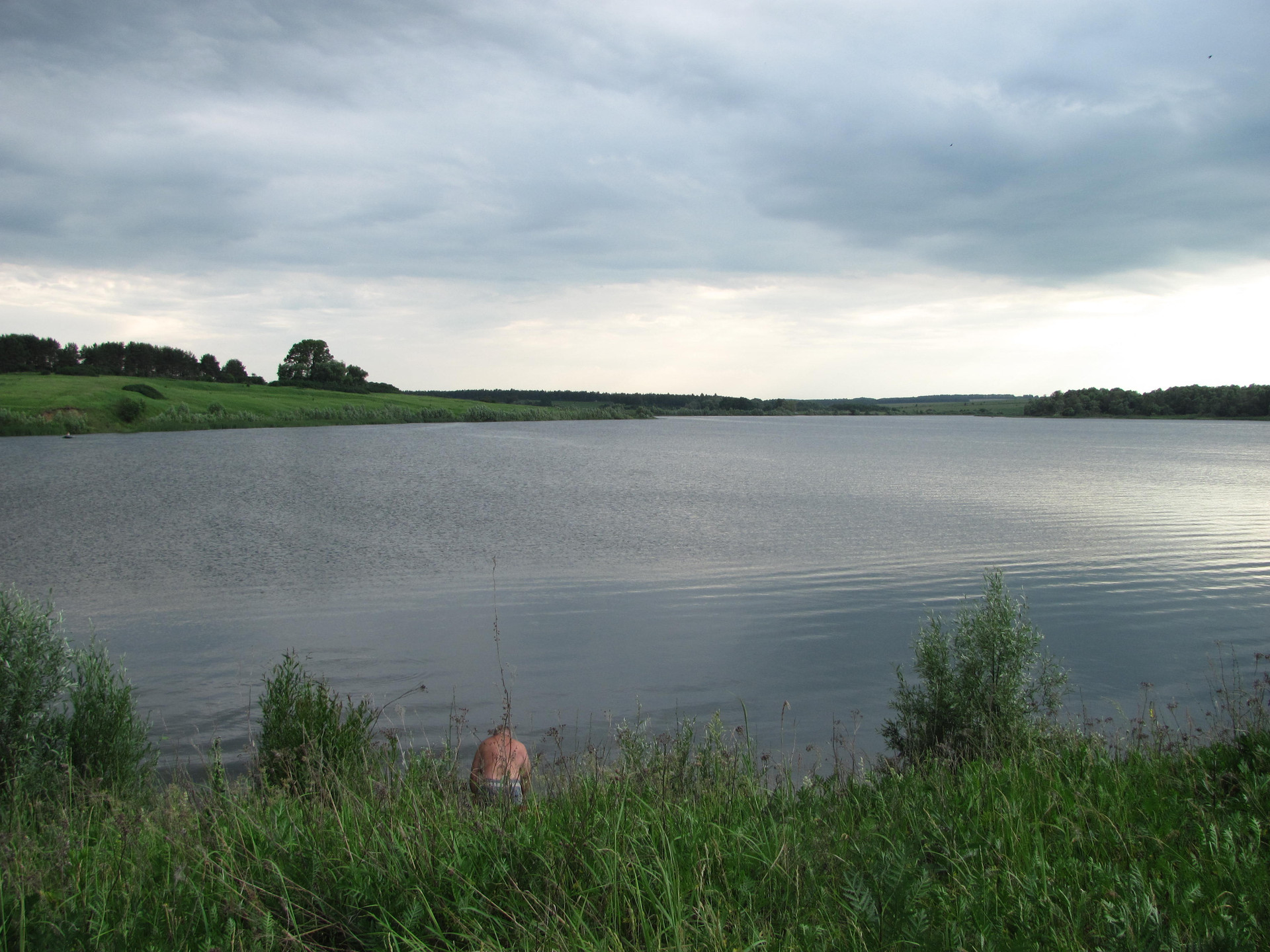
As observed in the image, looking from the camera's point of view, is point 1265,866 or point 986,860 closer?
point 1265,866

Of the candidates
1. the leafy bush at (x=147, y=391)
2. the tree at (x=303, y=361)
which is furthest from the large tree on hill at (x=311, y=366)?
the leafy bush at (x=147, y=391)

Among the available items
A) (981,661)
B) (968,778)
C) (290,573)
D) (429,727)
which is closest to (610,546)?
(290,573)

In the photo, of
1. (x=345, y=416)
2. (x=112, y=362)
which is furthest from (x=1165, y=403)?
(x=112, y=362)

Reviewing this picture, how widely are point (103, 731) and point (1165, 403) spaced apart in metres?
191

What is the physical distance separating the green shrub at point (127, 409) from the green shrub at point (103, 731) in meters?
83.1

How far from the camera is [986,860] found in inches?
140

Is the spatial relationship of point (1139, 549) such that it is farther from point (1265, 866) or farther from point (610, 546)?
point (1265, 866)

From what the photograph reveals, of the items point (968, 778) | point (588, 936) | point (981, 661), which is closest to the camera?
point (588, 936)

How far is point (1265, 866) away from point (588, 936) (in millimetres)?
2941

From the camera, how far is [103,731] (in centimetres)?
691

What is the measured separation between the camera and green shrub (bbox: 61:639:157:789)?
265 inches

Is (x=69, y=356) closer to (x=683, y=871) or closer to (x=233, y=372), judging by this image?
(x=233, y=372)

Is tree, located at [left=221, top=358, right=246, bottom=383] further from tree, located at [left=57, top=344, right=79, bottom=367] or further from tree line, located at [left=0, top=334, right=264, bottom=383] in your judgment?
tree, located at [left=57, top=344, right=79, bottom=367]

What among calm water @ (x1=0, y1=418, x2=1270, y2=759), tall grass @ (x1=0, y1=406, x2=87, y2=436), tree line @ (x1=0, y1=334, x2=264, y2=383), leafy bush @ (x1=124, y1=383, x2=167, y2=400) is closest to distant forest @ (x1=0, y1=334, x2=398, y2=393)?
tree line @ (x1=0, y1=334, x2=264, y2=383)
